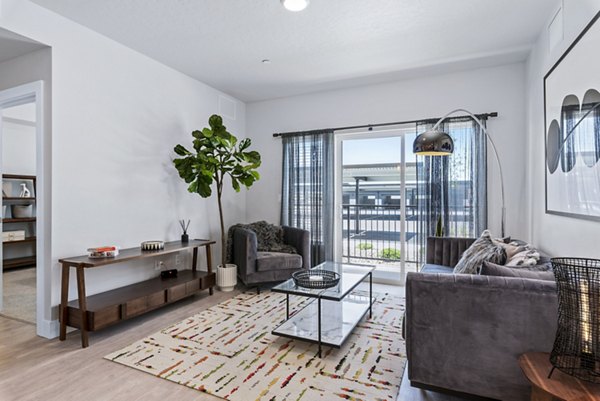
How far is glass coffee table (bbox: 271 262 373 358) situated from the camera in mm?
2496

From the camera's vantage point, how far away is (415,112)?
425cm

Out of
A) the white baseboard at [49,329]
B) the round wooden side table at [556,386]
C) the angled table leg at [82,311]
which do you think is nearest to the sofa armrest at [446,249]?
the round wooden side table at [556,386]

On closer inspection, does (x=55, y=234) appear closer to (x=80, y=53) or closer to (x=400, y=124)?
(x=80, y=53)

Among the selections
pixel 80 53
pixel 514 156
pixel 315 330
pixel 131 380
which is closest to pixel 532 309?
pixel 315 330

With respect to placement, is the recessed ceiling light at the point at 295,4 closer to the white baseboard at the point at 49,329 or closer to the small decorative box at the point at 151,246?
the small decorative box at the point at 151,246

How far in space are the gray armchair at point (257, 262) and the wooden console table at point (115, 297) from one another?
1.83 feet

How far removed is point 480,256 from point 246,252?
2516mm

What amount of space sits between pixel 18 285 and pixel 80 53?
349 cm

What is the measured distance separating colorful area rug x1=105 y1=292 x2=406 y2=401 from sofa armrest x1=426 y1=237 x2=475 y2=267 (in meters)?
0.81

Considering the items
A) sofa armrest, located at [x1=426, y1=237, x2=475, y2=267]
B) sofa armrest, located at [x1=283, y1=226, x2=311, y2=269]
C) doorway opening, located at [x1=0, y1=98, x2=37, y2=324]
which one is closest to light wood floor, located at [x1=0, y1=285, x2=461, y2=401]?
sofa armrest, located at [x1=426, y1=237, x2=475, y2=267]

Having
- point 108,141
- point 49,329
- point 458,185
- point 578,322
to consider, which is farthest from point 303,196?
point 578,322

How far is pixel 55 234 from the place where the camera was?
2.76 m

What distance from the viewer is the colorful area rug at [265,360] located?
2.03 meters

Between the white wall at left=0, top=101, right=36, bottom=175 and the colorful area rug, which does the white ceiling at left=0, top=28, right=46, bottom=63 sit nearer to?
the colorful area rug
